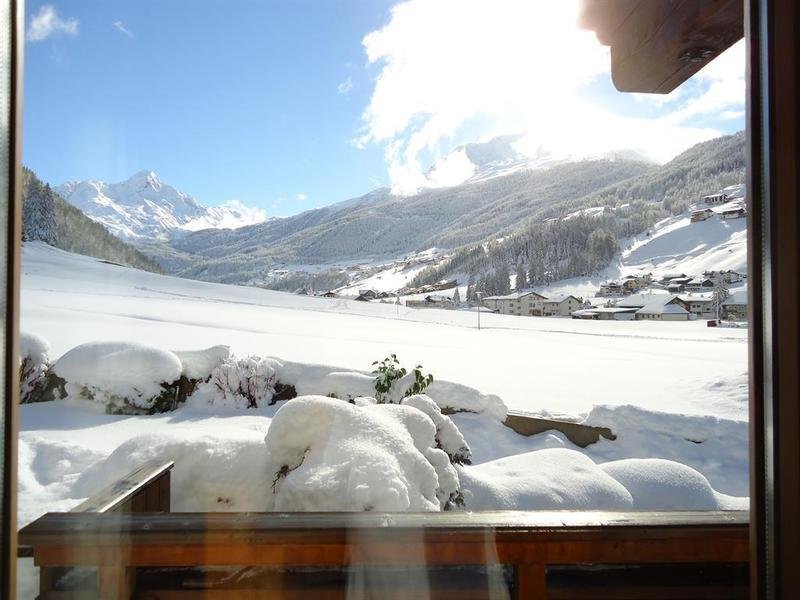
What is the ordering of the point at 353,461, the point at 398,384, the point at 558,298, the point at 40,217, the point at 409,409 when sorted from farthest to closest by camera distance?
the point at 558,298
the point at 398,384
the point at 409,409
the point at 353,461
the point at 40,217

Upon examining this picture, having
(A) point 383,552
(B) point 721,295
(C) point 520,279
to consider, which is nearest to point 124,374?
(A) point 383,552

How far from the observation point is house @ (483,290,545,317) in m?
4.20

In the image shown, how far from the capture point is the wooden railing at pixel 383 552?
0.66 metres

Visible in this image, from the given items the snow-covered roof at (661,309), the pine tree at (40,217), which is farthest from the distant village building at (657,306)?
the pine tree at (40,217)

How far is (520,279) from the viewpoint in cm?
412

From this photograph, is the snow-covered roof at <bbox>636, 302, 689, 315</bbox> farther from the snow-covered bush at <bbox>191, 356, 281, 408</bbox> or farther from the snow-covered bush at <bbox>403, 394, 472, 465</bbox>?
the snow-covered bush at <bbox>191, 356, 281, 408</bbox>

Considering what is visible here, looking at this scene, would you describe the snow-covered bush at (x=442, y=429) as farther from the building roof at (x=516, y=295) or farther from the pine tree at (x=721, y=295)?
the building roof at (x=516, y=295)

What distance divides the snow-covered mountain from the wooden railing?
2.22 feet

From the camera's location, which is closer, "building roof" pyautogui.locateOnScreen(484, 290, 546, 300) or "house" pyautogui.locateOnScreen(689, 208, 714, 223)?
"house" pyautogui.locateOnScreen(689, 208, 714, 223)

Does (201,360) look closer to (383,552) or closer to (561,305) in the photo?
(383,552)

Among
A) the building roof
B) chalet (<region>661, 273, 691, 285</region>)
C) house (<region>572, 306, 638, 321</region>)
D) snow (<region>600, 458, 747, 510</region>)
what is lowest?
snow (<region>600, 458, 747, 510</region>)

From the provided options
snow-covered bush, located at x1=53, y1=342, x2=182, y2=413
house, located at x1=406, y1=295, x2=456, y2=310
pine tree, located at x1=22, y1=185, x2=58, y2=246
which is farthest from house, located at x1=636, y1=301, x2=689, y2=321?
pine tree, located at x1=22, y1=185, x2=58, y2=246

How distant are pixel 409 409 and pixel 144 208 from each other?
1510mm

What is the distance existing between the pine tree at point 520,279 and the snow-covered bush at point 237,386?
2.44 meters
